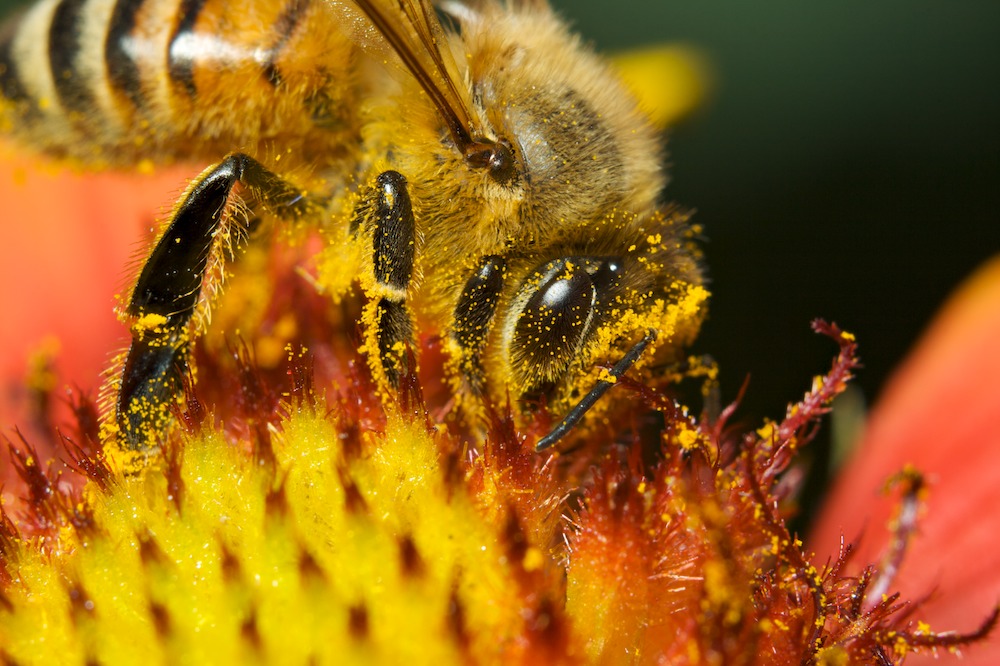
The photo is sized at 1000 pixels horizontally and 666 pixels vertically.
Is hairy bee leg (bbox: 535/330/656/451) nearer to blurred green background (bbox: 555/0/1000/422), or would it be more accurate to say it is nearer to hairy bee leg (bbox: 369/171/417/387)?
hairy bee leg (bbox: 369/171/417/387)

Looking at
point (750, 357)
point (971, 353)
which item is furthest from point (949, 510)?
point (750, 357)

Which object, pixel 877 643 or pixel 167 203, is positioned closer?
pixel 877 643

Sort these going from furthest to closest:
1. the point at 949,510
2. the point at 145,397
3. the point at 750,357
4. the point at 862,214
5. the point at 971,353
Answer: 1. the point at 862,214
2. the point at 750,357
3. the point at 971,353
4. the point at 949,510
5. the point at 145,397

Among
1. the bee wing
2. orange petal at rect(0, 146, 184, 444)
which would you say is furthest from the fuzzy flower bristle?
orange petal at rect(0, 146, 184, 444)

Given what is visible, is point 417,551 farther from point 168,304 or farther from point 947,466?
point 947,466

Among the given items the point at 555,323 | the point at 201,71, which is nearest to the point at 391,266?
the point at 555,323

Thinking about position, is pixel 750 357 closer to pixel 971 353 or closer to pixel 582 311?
pixel 971 353
